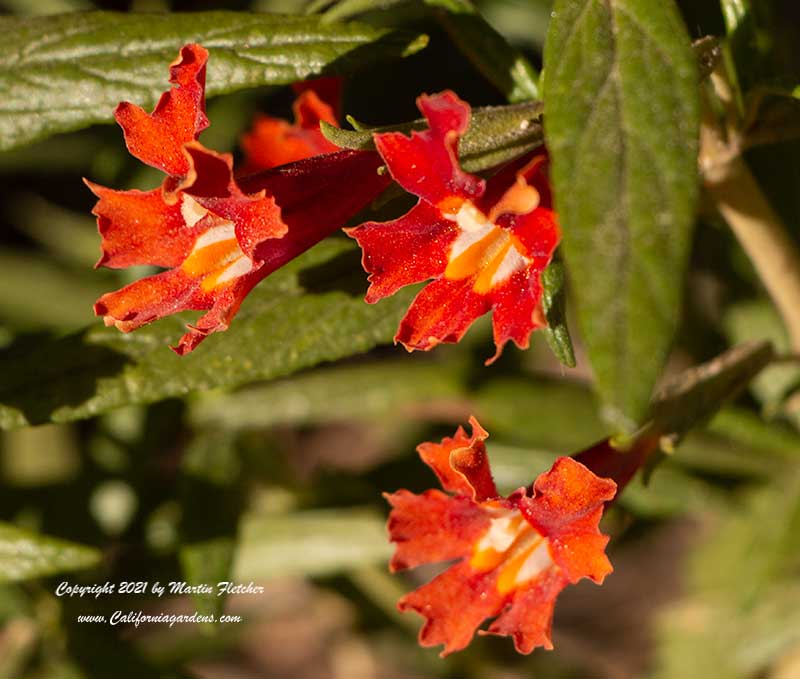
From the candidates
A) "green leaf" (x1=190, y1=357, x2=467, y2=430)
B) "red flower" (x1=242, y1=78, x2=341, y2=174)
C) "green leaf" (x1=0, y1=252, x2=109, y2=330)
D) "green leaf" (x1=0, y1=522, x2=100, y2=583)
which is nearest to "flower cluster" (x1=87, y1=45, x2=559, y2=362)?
"red flower" (x1=242, y1=78, x2=341, y2=174)

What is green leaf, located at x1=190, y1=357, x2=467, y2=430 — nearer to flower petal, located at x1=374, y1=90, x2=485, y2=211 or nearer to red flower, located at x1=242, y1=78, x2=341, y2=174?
red flower, located at x1=242, y1=78, x2=341, y2=174

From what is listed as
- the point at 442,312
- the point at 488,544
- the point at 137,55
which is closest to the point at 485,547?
the point at 488,544

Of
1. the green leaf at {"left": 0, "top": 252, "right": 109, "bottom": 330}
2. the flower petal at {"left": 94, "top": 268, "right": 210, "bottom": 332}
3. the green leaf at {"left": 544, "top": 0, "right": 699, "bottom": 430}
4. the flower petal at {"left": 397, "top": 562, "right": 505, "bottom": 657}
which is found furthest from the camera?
the green leaf at {"left": 0, "top": 252, "right": 109, "bottom": 330}

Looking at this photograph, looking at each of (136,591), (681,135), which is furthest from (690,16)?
(136,591)

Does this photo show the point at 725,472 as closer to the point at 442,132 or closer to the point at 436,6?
the point at 436,6

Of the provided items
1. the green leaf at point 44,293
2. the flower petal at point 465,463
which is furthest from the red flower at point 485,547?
the green leaf at point 44,293

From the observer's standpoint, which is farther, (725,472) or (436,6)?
(725,472)
